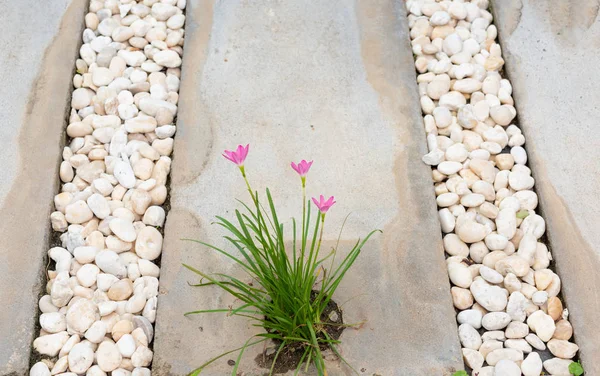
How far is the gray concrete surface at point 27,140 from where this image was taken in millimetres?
1945

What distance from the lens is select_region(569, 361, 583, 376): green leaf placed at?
6.06 feet

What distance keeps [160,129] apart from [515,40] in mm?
1353

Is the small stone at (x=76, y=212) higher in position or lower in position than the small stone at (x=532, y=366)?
higher

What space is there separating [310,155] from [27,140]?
37.0 inches

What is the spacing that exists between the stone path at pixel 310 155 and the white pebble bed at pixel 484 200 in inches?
1.6

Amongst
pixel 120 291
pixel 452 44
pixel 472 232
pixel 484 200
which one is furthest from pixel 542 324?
pixel 120 291

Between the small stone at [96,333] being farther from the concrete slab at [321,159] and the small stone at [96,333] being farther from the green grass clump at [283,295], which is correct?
the green grass clump at [283,295]

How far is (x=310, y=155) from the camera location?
7.41ft

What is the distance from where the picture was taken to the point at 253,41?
2.56 meters

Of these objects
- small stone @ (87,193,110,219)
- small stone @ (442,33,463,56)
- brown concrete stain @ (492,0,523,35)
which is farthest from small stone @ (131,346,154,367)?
brown concrete stain @ (492,0,523,35)

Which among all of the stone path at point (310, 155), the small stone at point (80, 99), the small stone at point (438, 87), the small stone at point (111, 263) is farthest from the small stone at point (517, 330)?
the small stone at point (80, 99)

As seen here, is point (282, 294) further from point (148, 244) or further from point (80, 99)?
point (80, 99)

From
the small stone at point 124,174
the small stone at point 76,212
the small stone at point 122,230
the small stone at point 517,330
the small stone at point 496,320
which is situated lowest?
the small stone at point 517,330

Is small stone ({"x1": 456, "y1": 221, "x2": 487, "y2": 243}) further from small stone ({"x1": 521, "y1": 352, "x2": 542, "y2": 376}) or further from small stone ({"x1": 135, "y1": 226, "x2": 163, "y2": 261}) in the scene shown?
small stone ({"x1": 135, "y1": 226, "x2": 163, "y2": 261})
